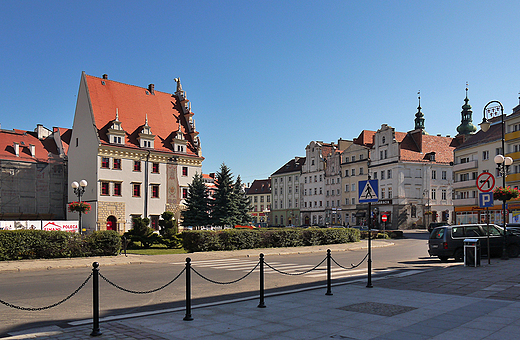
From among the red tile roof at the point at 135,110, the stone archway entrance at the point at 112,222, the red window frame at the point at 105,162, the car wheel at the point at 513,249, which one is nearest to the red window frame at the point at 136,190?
the stone archway entrance at the point at 112,222

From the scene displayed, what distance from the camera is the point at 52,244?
20734mm

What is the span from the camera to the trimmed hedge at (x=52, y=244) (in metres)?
19.6

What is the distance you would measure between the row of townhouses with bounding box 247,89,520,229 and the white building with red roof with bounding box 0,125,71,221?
42267mm

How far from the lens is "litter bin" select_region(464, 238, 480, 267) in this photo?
16609 millimetres

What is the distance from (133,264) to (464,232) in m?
15.3

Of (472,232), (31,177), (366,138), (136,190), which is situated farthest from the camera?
(366,138)

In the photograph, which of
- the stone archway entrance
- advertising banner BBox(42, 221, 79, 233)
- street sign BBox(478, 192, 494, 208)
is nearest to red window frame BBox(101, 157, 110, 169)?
the stone archway entrance

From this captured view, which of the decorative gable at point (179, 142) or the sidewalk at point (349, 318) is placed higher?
the decorative gable at point (179, 142)

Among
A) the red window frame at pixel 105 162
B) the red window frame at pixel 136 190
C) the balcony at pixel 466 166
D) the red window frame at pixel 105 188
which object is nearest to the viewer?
the red window frame at pixel 105 188

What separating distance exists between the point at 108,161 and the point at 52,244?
3200cm

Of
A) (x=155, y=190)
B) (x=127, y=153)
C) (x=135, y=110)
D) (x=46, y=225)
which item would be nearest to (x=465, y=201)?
(x=155, y=190)

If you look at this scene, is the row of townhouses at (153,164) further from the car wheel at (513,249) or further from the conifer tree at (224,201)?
the car wheel at (513,249)

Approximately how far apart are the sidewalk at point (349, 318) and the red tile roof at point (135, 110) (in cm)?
4618

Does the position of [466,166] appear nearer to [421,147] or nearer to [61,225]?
[421,147]
